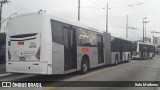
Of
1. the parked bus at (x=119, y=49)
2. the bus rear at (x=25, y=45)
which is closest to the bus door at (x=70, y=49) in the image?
the bus rear at (x=25, y=45)

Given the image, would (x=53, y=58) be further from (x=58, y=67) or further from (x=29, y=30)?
(x=29, y=30)

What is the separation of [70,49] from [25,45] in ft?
9.84

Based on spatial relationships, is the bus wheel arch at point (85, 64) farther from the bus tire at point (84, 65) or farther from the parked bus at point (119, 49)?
the parked bus at point (119, 49)

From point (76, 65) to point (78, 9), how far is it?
18.1 metres

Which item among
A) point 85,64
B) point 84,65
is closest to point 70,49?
point 84,65

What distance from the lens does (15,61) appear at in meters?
13.0

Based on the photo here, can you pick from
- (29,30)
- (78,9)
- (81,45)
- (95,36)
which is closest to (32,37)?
(29,30)

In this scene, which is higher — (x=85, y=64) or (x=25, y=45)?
(x=25, y=45)

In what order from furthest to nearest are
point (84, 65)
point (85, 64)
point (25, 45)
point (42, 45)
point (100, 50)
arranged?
1. point (100, 50)
2. point (85, 64)
3. point (84, 65)
4. point (25, 45)
5. point (42, 45)

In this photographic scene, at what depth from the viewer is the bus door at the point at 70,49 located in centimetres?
1425

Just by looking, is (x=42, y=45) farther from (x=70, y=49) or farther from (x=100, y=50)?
(x=100, y=50)

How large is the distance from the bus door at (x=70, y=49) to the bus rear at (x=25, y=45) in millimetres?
2082

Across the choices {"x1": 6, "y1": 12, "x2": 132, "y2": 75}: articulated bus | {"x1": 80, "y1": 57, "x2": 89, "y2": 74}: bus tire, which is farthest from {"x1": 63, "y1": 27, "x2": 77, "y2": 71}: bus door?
{"x1": 80, "y1": 57, "x2": 89, "y2": 74}: bus tire

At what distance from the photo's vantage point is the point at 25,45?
12.8 metres
